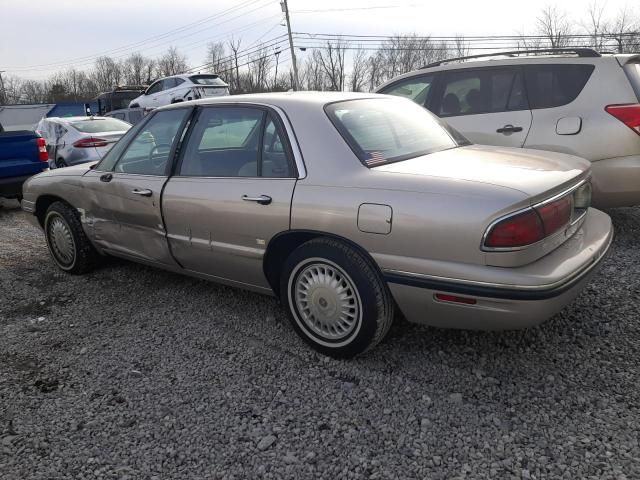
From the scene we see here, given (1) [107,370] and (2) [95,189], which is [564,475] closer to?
(1) [107,370]

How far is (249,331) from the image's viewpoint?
339cm

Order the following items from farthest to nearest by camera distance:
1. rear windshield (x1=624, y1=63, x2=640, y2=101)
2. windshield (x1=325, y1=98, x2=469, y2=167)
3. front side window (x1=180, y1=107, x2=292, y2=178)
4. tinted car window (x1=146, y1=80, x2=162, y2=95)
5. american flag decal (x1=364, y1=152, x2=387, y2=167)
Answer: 1. tinted car window (x1=146, y1=80, x2=162, y2=95)
2. rear windshield (x1=624, y1=63, x2=640, y2=101)
3. front side window (x1=180, y1=107, x2=292, y2=178)
4. windshield (x1=325, y1=98, x2=469, y2=167)
5. american flag decal (x1=364, y1=152, x2=387, y2=167)

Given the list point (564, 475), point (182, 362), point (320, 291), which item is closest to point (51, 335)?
point (182, 362)

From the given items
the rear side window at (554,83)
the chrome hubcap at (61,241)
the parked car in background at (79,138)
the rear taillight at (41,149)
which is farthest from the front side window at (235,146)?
A: the parked car in background at (79,138)

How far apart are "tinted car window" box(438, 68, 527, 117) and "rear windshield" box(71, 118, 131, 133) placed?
7754mm

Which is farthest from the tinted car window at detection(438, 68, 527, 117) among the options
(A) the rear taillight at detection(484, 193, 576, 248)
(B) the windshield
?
(A) the rear taillight at detection(484, 193, 576, 248)

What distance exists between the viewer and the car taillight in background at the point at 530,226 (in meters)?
2.29

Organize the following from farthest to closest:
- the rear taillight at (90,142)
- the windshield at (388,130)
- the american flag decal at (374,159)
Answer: the rear taillight at (90,142) < the windshield at (388,130) < the american flag decal at (374,159)

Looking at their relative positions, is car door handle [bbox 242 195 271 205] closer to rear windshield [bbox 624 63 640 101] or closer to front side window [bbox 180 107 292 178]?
front side window [bbox 180 107 292 178]

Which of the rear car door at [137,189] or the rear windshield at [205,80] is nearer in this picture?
the rear car door at [137,189]

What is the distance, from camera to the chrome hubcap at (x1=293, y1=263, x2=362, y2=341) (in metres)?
2.81

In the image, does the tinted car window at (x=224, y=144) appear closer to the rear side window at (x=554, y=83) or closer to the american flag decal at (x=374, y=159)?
the american flag decal at (x=374, y=159)

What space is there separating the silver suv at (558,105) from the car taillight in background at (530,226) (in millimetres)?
2125

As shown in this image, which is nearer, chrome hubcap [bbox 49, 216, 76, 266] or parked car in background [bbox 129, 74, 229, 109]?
chrome hubcap [bbox 49, 216, 76, 266]
